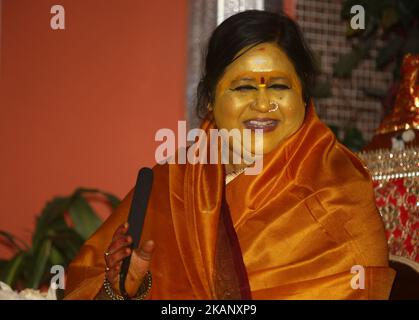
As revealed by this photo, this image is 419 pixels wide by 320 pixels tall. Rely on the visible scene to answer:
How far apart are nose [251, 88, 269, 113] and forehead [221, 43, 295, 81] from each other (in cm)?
4

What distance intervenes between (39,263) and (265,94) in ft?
4.15

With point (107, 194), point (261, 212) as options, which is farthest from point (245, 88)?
point (107, 194)

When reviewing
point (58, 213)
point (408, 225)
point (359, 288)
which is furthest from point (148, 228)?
point (58, 213)

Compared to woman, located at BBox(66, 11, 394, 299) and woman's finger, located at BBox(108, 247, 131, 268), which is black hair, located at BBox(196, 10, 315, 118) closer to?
woman, located at BBox(66, 11, 394, 299)

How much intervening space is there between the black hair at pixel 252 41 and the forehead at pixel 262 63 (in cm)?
1

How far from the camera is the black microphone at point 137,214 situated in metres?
1.59

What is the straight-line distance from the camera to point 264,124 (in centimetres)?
180

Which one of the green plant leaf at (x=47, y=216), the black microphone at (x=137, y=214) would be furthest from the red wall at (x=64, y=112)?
the black microphone at (x=137, y=214)

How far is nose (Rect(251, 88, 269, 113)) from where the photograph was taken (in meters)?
1.78

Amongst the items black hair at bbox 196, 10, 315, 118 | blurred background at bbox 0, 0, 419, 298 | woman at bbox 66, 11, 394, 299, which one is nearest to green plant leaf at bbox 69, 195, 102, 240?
blurred background at bbox 0, 0, 419, 298

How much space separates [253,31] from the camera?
1.80 metres

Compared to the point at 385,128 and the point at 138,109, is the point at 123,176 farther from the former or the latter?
the point at 385,128

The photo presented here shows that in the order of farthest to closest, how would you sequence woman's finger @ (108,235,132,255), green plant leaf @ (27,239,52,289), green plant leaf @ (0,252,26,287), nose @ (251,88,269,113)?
green plant leaf @ (27,239,52,289)
green plant leaf @ (0,252,26,287)
nose @ (251,88,269,113)
woman's finger @ (108,235,132,255)
